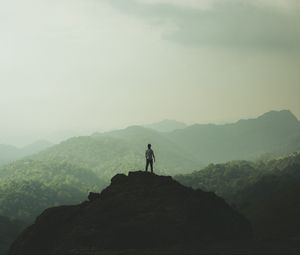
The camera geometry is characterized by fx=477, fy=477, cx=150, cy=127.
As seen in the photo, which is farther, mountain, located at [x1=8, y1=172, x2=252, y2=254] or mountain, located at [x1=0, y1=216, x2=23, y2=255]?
mountain, located at [x1=0, y1=216, x2=23, y2=255]

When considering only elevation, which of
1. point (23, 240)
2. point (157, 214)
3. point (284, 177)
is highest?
point (284, 177)

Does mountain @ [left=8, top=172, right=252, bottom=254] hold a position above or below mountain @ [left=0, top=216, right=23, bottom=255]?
above

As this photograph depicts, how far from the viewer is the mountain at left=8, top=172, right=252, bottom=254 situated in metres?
36.0

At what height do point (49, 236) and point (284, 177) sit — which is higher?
point (284, 177)

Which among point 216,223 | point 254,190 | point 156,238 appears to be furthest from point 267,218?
point 254,190

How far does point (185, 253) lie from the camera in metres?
30.8

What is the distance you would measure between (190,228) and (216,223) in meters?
3.50

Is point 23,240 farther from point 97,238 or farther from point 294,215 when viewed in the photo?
point 294,215

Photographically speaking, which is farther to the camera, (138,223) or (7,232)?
(7,232)

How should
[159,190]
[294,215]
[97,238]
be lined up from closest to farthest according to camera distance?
[97,238] < [159,190] < [294,215]

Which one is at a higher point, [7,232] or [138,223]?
[138,223]

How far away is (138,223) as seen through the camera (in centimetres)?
3725

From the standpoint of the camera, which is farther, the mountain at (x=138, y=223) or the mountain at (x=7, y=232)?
the mountain at (x=7, y=232)

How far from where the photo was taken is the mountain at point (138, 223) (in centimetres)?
3600
